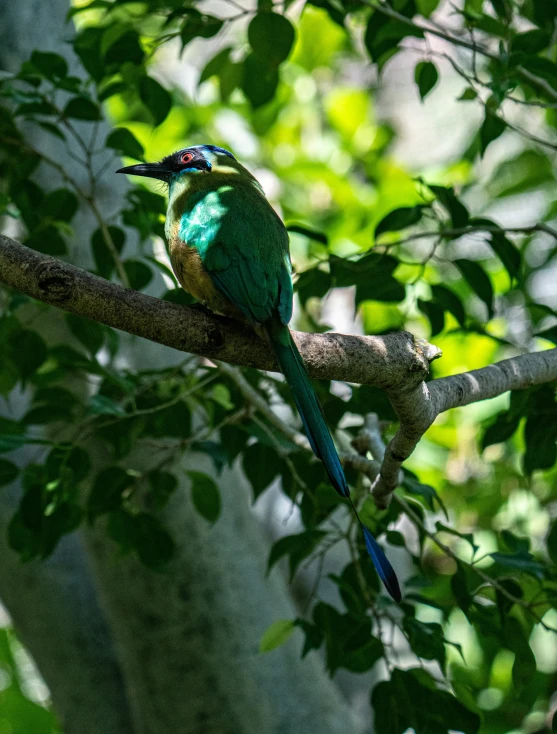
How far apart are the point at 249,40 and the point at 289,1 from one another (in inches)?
5.9

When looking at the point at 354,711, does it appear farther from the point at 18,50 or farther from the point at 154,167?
the point at 18,50

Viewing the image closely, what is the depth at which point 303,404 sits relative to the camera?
1.79 meters

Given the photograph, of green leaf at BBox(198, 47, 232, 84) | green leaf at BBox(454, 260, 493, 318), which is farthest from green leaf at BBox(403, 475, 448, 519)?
green leaf at BBox(198, 47, 232, 84)

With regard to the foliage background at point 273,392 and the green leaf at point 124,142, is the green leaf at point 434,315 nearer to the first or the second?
the foliage background at point 273,392

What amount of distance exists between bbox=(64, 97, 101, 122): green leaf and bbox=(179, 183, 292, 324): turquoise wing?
16.1 inches

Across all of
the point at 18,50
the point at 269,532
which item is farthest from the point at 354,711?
the point at 18,50

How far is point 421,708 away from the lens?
194cm

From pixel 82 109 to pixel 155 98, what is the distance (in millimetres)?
200

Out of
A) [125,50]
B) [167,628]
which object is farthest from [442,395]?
[167,628]

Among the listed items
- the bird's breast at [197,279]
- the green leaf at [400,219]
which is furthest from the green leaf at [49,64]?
the green leaf at [400,219]

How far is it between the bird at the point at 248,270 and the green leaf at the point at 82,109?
0.31 metres

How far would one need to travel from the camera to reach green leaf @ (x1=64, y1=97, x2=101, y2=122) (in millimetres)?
2342

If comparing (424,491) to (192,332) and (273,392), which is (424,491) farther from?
(273,392)

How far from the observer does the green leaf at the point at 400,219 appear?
2.23 metres
